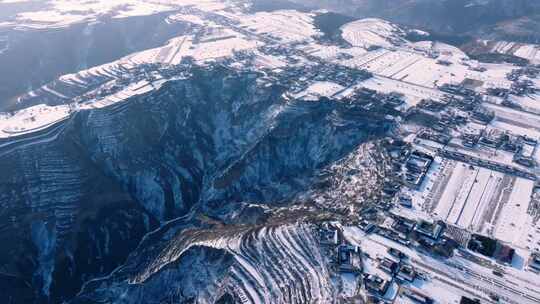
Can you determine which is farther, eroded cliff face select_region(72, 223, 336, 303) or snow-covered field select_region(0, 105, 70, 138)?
snow-covered field select_region(0, 105, 70, 138)

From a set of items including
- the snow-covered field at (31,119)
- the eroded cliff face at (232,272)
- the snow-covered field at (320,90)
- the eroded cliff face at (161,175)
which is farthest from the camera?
the snow-covered field at (320,90)

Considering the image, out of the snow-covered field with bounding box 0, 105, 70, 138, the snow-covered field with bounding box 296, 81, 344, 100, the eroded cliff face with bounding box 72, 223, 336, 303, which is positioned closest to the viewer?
Answer: the eroded cliff face with bounding box 72, 223, 336, 303

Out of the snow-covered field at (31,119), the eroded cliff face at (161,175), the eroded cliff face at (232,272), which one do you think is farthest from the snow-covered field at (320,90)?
the snow-covered field at (31,119)

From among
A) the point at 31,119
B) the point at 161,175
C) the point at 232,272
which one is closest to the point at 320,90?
the point at 161,175

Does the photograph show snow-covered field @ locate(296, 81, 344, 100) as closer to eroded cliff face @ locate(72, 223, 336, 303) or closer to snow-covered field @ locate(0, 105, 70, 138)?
eroded cliff face @ locate(72, 223, 336, 303)

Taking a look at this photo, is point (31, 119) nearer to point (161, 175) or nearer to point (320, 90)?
point (161, 175)

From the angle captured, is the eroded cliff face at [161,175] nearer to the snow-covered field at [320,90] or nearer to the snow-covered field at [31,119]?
the snow-covered field at [31,119]

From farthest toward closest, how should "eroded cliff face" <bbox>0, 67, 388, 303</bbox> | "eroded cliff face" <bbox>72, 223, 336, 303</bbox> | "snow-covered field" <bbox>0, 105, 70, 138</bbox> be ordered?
"snow-covered field" <bbox>0, 105, 70, 138</bbox> → "eroded cliff face" <bbox>0, 67, 388, 303</bbox> → "eroded cliff face" <bbox>72, 223, 336, 303</bbox>

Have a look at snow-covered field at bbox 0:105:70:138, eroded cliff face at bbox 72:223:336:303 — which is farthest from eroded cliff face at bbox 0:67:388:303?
snow-covered field at bbox 0:105:70:138
